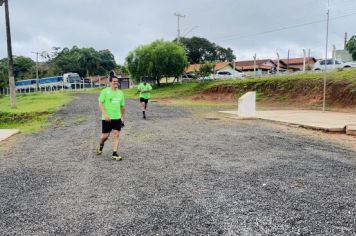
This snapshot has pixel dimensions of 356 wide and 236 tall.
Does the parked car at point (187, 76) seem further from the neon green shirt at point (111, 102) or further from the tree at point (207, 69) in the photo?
A: the neon green shirt at point (111, 102)

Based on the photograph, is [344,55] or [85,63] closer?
[344,55]

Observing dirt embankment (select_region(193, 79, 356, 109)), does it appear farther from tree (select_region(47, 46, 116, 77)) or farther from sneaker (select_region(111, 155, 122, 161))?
tree (select_region(47, 46, 116, 77))

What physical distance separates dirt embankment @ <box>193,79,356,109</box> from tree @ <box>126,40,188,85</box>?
12.9m

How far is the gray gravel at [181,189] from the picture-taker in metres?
4.84

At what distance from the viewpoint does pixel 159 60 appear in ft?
174

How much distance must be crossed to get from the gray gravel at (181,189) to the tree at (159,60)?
42041 millimetres

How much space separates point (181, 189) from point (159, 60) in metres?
47.4

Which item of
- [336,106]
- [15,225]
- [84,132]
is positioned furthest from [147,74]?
[15,225]

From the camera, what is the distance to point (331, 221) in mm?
4887

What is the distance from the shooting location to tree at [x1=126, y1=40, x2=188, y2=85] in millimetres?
52812

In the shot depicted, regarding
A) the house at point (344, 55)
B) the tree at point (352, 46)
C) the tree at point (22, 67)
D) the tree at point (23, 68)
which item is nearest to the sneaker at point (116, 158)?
the tree at point (352, 46)

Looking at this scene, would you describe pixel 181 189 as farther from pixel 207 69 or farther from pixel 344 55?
pixel 344 55

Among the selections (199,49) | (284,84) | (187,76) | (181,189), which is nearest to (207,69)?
(187,76)

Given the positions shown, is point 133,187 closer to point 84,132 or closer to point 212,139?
point 212,139
